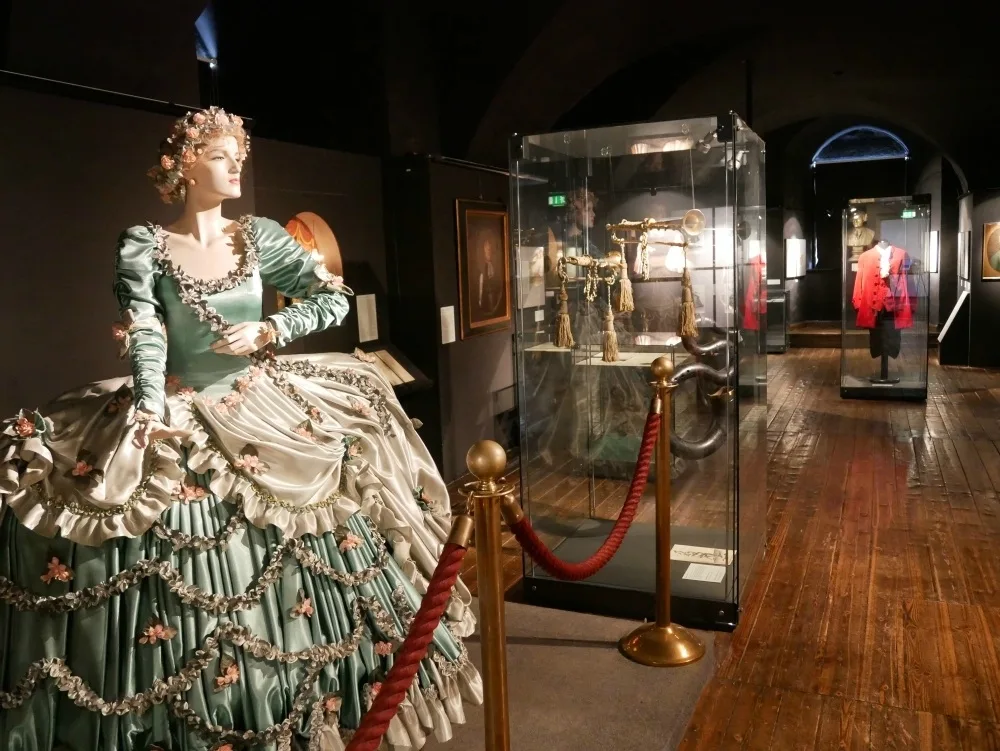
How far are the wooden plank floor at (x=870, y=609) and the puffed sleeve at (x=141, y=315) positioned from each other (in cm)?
194

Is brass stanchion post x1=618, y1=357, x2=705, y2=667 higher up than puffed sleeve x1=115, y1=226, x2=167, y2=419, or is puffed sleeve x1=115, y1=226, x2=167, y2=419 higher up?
puffed sleeve x1=115, y1=226, x2=167, y2=419

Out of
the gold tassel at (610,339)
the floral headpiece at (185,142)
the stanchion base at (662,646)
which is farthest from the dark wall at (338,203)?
the stanchion base at (662,646)

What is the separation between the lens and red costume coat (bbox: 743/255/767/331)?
3662 mm

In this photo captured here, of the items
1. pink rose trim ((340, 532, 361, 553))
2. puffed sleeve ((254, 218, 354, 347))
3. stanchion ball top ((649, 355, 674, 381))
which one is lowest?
pink rose trim ((340, 532, 361, 553))

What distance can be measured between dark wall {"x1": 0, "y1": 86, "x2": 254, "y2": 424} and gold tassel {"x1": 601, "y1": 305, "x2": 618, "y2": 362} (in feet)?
7.14

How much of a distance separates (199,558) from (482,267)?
4484mm

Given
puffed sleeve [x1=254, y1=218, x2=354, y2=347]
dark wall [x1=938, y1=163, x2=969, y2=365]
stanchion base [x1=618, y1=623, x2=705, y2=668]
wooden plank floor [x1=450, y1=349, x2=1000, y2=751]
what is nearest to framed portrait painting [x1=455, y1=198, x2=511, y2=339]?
wooden plank floor [x1=450, y1=349, x2=1000, y2=751]

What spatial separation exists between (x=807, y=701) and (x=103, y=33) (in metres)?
3.59

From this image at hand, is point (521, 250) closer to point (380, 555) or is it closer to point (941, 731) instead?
point (380, 555)

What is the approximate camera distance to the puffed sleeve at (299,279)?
2475mm

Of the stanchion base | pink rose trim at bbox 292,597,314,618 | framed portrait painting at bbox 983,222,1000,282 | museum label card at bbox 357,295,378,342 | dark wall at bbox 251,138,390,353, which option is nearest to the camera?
pink rose trim at bbox 292,597,314,618

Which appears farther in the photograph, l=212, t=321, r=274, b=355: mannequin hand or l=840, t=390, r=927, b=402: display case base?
l=840, t=390, r=927, b=402: display case base

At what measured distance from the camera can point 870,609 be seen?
3.73 m

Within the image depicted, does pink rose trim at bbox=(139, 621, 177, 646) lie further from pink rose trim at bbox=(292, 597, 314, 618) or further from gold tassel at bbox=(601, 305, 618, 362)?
gold tassel at bbox=(601, 305, 618, 362)
